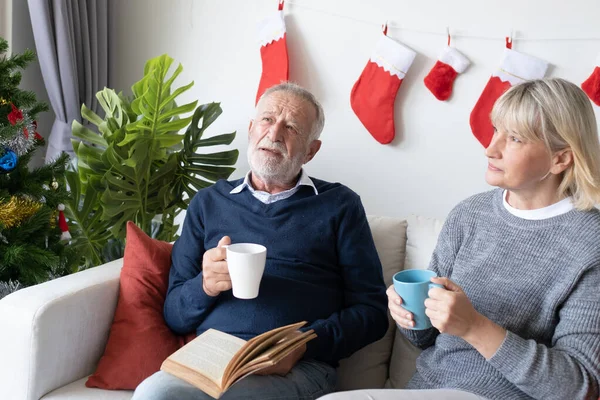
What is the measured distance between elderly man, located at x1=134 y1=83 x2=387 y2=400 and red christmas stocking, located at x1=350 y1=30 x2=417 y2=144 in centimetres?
62

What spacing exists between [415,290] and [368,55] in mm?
1622

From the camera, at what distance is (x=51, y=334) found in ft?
5.91

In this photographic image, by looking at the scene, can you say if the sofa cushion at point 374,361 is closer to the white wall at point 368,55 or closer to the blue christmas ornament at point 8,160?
the white wall at point 368,55

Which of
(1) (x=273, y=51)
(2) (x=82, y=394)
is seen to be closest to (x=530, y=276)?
(2) (x=82, y=394)

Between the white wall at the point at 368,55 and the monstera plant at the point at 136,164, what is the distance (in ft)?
1.24

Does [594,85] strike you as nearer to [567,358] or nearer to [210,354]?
[567,358]

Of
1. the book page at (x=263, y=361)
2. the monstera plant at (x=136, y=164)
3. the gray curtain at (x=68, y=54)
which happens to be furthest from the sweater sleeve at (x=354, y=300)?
the gray curtain at (x=68, y=54)

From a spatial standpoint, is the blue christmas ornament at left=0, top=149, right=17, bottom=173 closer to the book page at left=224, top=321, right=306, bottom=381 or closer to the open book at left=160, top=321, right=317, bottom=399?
the open book at left=160, top=321, right=317, bottom=399

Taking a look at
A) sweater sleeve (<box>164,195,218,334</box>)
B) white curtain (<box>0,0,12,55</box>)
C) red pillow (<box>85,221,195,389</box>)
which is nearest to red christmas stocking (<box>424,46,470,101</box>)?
sweater sleeve (<box>164,195,218,334</box>)

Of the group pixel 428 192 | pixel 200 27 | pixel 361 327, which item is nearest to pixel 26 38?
pixel 200 27

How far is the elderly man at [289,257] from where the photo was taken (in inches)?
72.8

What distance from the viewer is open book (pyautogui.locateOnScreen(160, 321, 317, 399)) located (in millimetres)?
1500

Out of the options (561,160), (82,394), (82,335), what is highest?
(561,160)

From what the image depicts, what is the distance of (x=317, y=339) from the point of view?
1826 mm
